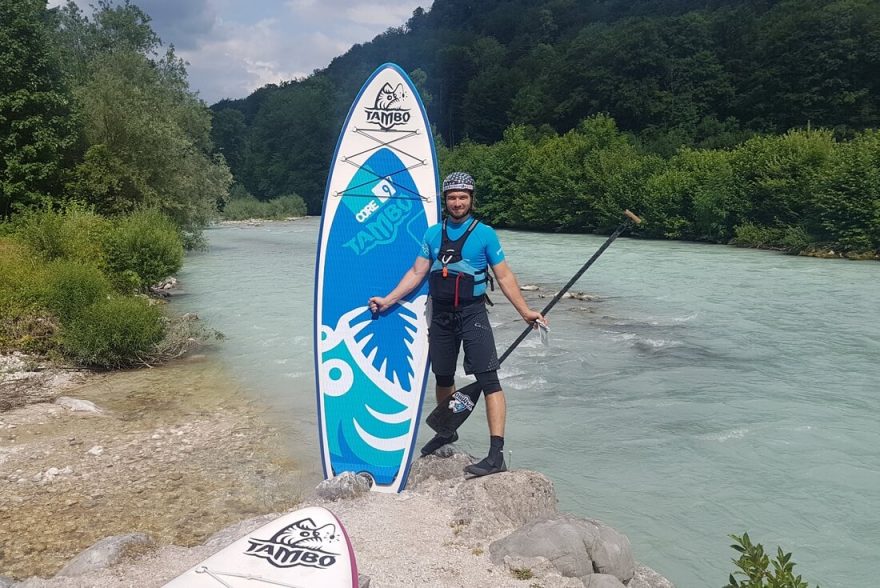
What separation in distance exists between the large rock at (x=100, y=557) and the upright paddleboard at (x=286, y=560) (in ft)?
4.35

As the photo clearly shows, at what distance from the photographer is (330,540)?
109 inches

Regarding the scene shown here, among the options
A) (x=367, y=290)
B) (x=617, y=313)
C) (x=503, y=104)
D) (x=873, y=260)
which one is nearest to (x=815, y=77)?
(x=873, y=260)

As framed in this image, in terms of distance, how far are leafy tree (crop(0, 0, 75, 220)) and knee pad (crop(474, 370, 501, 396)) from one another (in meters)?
14.9

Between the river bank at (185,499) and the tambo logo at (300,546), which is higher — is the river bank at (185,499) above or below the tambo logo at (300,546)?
below

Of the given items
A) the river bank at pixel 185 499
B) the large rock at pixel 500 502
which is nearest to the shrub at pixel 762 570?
the river bank at pixel 185 499

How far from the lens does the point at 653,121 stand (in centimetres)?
5525

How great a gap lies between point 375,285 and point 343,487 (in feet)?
4.60

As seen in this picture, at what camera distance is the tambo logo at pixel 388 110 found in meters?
5.15

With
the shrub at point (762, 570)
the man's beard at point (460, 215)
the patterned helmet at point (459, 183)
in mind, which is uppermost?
the patterned helmet at point (459, 183)

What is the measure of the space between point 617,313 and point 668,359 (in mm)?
3562

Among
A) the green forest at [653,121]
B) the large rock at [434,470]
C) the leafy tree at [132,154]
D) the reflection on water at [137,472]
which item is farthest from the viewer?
the green forest at [653,121]

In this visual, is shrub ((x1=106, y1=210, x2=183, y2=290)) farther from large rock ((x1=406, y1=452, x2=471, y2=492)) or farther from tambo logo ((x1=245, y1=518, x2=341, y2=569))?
tambo logo ((x1=245, y1=518, x2=341, y2=569))

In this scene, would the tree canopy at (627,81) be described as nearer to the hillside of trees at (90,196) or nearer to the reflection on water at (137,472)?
the hillside of trees at (90,196)

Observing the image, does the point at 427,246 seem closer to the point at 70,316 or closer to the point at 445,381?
the point at 445,381
